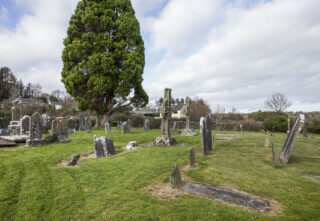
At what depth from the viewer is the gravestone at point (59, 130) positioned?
11412mm

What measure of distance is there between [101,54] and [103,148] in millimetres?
15346

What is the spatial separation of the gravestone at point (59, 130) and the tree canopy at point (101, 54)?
9.23m

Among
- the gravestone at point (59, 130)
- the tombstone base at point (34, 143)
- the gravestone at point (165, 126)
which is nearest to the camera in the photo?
the tombstone base at point (34, 143)

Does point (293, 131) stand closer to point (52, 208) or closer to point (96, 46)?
point (52, 208)

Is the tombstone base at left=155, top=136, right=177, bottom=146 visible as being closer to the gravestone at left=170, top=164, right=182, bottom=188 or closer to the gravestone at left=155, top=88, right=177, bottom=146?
the gravestone at left=155, top=88, right=177, bottom=146

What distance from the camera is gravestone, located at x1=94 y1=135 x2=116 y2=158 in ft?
26.6

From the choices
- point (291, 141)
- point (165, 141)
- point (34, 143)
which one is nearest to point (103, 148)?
point (165, 141)

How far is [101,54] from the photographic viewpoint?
20453mm

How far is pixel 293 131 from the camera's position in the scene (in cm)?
720

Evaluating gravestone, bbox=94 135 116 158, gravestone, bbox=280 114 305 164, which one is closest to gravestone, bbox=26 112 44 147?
gravestone, bbox=94 135 116 158

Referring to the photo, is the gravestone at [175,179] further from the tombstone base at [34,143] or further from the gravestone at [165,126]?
the tombstone base at [34,143]

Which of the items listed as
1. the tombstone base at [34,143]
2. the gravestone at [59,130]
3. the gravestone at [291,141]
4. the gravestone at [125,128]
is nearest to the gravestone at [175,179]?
the gravestone at [291,141]

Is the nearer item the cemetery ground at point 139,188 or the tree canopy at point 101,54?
the cemetery ground at point 139,188

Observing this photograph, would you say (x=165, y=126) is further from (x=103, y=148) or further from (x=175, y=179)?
(x=175, y=179)
